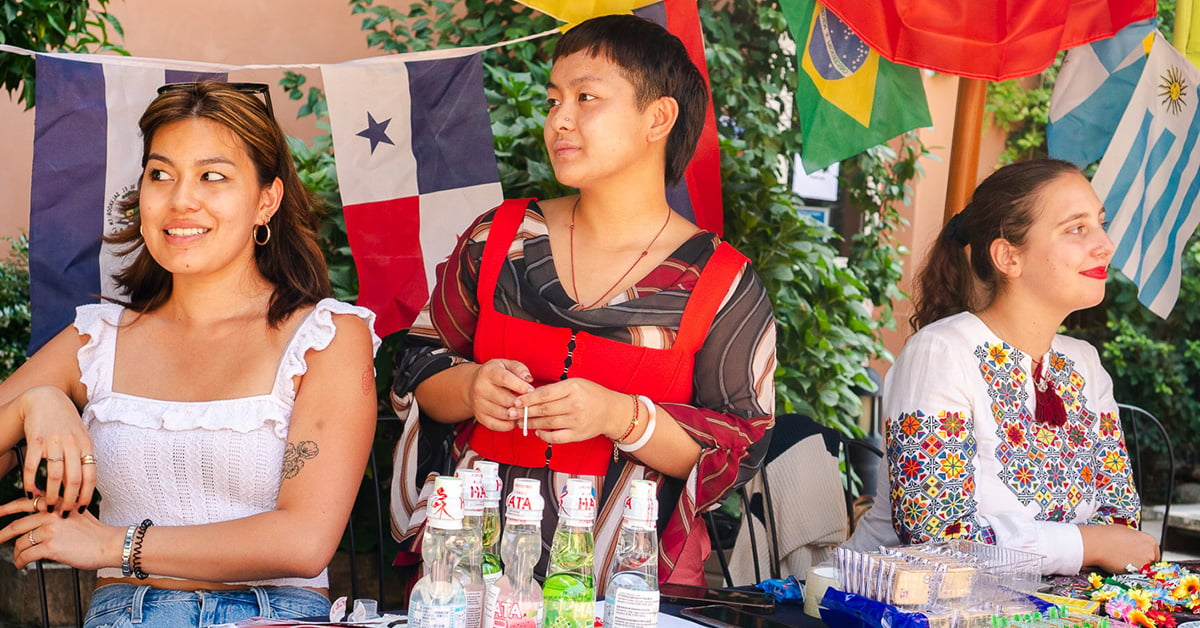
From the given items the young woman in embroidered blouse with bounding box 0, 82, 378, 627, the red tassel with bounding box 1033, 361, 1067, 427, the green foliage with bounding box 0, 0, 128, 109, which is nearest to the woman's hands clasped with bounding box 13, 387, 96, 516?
the young woman in embroidered blouse with bounding box 0, 82, 378, 627

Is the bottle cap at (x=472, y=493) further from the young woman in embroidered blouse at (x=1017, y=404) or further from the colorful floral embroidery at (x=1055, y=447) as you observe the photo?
the colorful floral embroidery at (x=1055, y=447)

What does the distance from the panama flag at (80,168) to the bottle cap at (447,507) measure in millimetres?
2048

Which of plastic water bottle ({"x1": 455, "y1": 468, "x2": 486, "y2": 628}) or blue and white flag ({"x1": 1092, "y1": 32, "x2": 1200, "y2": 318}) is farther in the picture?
blue and white flag ({"x1": 1092, "y1": 32, "x2": 1200, "y2": 318})

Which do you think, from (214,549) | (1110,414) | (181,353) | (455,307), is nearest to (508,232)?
(455,307)

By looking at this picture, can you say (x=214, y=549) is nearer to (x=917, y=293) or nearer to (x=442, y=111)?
(x=442, y=111)

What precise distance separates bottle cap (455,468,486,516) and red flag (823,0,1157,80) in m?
2.20

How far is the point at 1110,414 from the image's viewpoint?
2.98 m

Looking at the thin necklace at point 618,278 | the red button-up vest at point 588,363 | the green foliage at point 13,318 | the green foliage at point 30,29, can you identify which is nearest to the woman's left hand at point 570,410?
the red button-up vest at point 588,363

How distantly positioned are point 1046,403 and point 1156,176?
135 cm

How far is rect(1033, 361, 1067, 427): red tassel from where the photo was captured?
281 cm

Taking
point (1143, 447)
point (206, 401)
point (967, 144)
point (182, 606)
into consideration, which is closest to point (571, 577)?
point (182, 606)

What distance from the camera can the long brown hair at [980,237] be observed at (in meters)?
2.91

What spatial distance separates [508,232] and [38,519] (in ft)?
3.51

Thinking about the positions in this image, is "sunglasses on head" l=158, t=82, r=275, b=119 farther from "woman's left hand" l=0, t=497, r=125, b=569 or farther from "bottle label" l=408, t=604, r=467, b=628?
"bottle label" l=408, t=604, r=467, b=628
